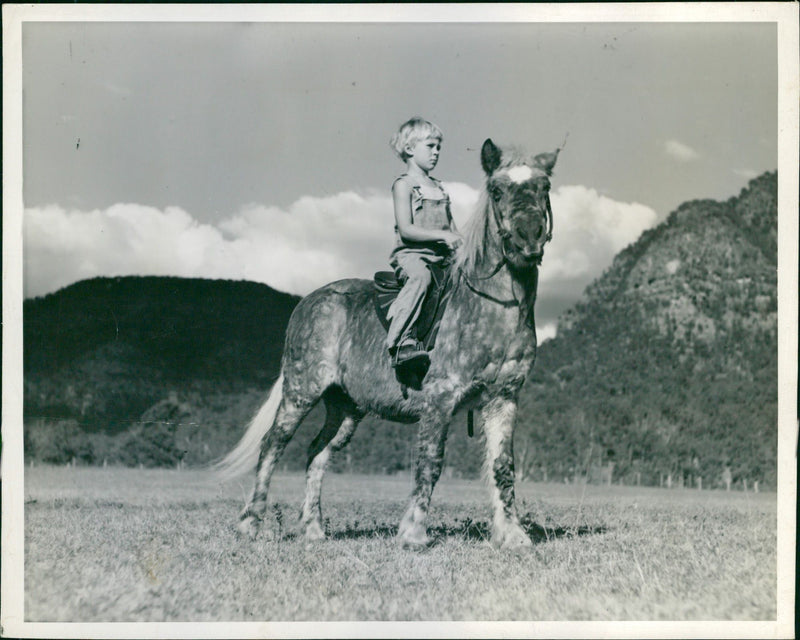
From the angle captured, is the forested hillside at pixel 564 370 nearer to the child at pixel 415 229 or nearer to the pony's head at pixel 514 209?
the child at pixel 415 229

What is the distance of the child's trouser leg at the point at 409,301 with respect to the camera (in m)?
6.31

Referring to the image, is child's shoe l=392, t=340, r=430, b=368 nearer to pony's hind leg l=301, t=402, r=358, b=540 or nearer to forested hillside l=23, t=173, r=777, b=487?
forested hillside l=23, t=173, r=777, b=487

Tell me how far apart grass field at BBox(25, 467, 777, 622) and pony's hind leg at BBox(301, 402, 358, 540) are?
278 millimetres

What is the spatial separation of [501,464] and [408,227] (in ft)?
6.46

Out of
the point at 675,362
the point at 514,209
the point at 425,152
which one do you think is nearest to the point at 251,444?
the point at 425,152

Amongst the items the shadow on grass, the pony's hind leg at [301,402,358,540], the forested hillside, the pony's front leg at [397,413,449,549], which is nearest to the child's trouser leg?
the pony's front leg at [397,413,449,549]

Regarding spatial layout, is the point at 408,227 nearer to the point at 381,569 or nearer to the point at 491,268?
the point at 491,268

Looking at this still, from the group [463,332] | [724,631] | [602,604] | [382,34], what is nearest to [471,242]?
[463,332]

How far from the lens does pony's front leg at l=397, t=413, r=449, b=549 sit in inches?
244

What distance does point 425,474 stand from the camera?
6.24 m

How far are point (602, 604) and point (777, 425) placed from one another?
226cm

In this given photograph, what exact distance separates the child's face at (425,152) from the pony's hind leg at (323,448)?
2281mm

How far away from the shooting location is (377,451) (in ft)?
43.3

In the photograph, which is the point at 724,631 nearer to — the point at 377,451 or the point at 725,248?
the point at 725,248
